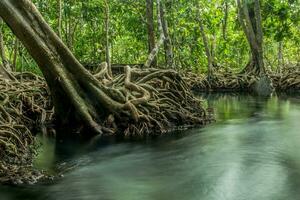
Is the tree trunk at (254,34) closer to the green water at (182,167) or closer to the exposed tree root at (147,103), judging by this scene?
the exposed tree root at (147,103)

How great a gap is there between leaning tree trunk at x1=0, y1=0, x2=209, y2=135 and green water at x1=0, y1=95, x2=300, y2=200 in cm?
62

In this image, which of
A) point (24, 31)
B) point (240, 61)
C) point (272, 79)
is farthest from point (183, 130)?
point (240, 61)

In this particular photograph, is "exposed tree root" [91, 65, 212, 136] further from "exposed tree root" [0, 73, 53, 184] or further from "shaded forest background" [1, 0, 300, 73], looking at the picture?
"shaded forest background" [1, 0, 300, 73]

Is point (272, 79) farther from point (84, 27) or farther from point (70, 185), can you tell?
point (70, 185)

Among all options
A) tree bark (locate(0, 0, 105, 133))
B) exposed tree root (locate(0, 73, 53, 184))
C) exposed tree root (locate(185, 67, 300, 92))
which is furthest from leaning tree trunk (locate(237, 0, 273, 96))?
tree bark (locate(0, 0, 105, 133))

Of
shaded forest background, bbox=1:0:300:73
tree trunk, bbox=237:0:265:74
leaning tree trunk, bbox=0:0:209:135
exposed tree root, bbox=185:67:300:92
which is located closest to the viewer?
leaning tree trunk, bbox=0:0:209:135

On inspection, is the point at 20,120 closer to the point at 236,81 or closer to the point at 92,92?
the point at 92,92

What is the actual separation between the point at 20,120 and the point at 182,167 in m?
3.03

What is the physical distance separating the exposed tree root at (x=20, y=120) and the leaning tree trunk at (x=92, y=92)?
0.73 metres

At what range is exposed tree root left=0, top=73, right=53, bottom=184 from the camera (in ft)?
18.5

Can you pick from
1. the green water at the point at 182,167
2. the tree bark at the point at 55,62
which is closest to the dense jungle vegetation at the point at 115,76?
the tree bark at the point at 55,62

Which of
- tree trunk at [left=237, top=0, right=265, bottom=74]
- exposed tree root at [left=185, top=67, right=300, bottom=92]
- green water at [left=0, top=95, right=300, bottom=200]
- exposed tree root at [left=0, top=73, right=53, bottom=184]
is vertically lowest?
green water at [left=0, top=95, right=300, bottom=200]

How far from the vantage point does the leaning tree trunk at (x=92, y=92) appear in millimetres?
7719

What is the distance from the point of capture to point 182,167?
652 centimetres
